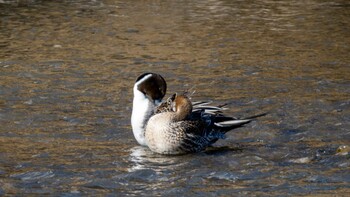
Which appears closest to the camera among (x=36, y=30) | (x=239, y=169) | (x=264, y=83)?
(x=239, y=169)

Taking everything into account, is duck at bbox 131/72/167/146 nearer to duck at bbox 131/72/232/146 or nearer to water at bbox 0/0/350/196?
duck at bbox 131/72/232/146

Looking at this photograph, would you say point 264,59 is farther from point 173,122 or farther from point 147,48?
point 173,122

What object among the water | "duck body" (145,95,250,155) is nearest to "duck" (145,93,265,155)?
"duck body" (145,95,250,155)

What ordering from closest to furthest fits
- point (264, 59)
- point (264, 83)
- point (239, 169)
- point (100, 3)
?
point (239, 169), point (264, 83), point (264, 59), point (100, 3)

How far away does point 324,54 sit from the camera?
14.9 m

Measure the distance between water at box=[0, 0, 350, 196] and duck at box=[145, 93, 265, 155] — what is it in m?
0.14

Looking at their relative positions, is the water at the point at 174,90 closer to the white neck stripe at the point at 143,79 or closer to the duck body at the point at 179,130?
the duck body at the point at 179,130

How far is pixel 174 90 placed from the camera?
12.8 metres

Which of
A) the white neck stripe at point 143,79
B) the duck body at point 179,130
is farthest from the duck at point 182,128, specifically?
the white neck stripe at point 143,79

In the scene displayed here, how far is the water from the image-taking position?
8.80 m

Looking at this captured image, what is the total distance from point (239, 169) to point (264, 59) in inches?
229

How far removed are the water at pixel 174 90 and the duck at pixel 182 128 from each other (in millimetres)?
141

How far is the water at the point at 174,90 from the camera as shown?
8.80 m

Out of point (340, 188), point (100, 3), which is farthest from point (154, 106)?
point (100, 3)
